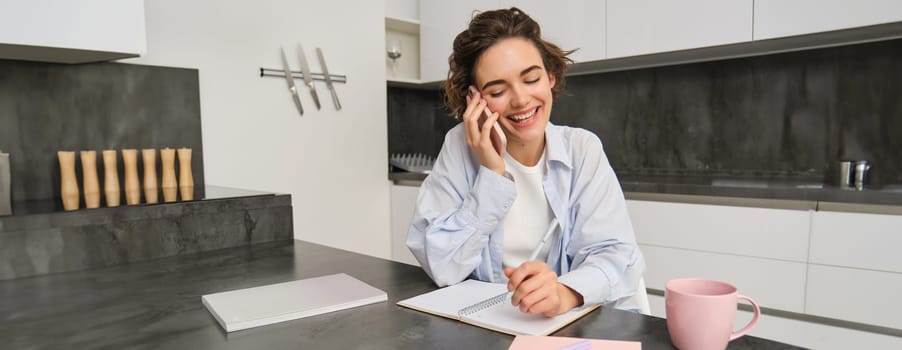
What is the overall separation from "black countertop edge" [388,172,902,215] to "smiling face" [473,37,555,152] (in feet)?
3.54

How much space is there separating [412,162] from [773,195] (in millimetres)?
1986

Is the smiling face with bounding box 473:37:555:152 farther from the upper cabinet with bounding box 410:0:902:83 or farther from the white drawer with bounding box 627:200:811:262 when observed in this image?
the upper cabinet with bounding box 410:0:902:83

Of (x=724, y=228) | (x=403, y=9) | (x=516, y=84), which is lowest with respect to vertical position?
(x=724, y=228)

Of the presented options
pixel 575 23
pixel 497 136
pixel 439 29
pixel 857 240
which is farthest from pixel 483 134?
pixel 439 29

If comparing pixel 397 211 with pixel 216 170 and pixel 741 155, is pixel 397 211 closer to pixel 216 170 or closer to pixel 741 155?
pixel 216 170

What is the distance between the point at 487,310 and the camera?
0.80 metres

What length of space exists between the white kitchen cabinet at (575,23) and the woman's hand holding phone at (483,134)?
4.85 ft

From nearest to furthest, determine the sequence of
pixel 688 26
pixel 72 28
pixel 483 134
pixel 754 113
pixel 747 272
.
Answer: pixel 483 134 < pixel 72 28 < pixel 747 272 < pixel 688 26 < pixel 754 113

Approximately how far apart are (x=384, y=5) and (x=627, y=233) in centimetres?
228

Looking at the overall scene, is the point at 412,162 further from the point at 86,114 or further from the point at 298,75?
the point at 86,114

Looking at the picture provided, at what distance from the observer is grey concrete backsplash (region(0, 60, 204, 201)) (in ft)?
6.07

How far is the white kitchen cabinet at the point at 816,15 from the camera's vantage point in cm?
178

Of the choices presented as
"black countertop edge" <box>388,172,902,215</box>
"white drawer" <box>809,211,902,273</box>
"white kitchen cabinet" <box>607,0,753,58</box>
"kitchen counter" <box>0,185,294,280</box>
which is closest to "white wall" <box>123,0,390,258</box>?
"kitchen counter" <box>0,185,294,280</box>

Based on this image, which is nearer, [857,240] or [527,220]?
[527,220]
